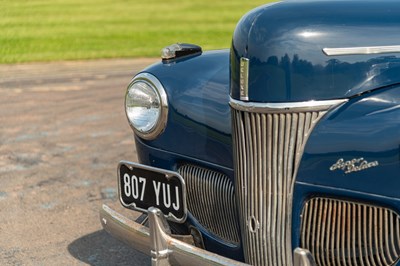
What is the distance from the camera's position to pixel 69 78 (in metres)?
11.0

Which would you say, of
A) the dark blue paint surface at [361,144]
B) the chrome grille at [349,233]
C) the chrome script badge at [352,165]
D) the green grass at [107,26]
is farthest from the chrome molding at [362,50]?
the green grass at [107,26]

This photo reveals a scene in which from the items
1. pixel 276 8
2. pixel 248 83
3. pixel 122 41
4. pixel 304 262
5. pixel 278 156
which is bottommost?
pixel 122 41

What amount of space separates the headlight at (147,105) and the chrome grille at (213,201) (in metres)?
0.25

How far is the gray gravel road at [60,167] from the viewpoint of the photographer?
4.30 m

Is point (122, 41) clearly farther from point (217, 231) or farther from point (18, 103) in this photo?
point (217, 231)

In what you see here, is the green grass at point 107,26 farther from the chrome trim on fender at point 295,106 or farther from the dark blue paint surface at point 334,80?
the chrome trim on fender at point 295,106

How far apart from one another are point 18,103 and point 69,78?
2.23 m

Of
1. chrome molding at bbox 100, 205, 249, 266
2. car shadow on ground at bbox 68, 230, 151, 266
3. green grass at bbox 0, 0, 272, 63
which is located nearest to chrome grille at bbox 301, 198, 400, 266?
chrome molding at bbox 100, 205, 249, 266

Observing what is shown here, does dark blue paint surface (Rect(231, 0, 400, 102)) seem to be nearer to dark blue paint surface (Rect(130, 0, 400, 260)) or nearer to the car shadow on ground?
dark blue paint surface (Rect(130, 0, 400, 260))

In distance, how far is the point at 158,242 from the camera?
306 centimetres

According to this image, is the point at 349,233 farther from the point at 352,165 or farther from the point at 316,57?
the point at 316,57

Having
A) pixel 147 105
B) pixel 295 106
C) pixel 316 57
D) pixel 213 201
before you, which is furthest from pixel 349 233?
pixel 147 105

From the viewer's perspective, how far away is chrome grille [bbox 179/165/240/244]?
10.4 ft

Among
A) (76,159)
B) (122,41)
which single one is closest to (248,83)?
(76,159)
